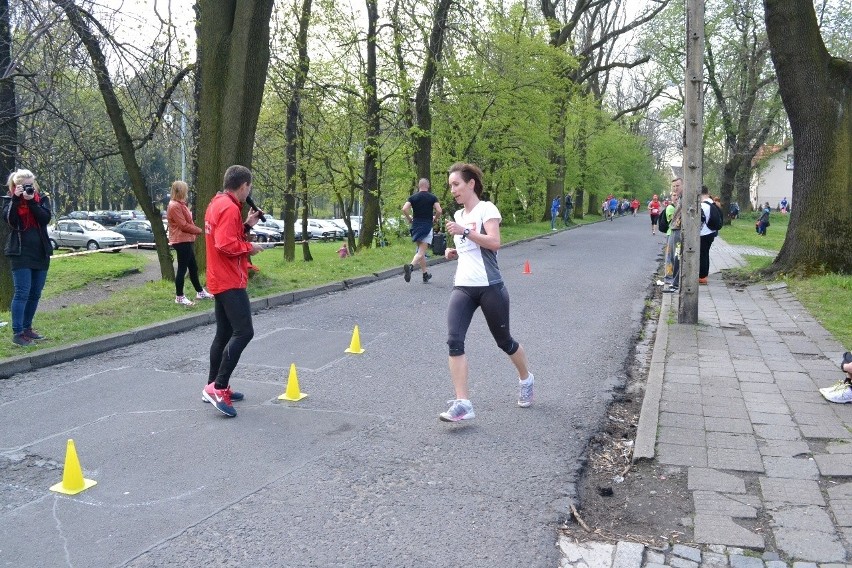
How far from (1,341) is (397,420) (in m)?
4.80

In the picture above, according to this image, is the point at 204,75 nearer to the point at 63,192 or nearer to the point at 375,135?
the point at 63,192

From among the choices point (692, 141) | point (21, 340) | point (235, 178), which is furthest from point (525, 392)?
point (21, 340)

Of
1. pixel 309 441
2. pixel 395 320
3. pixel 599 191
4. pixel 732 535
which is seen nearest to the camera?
pixel 732 535

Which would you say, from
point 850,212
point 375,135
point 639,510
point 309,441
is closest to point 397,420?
point 309,441

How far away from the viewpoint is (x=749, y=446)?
5.16 metres

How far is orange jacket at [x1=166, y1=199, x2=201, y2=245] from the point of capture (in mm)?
10578

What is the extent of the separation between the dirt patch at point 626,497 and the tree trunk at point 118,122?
9.26m

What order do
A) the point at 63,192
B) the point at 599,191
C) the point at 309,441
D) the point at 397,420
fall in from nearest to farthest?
the point at 309,441
the point at 397,420
the point at 63,192
the point at 599,191

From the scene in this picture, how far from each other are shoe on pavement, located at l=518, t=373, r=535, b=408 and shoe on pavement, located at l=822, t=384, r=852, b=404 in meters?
2.43

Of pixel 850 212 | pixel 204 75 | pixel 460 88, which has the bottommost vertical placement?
pixel 850 212

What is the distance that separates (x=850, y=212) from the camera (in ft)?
42.6

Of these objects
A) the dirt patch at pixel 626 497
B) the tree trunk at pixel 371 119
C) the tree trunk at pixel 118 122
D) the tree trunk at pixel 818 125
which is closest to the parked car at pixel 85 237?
the tree trunk at pixel 371 119

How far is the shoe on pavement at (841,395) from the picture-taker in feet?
20.0

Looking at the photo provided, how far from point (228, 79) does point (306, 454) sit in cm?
841
